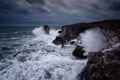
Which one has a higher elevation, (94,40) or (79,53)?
(94,40)

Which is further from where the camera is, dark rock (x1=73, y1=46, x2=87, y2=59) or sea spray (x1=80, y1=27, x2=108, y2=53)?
sea spray (x1=80, y1=27, x2=108, y2=53)

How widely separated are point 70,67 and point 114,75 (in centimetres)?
436

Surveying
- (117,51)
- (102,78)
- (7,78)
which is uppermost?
(117,51)

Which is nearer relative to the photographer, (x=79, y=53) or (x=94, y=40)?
(x=79, y=53)

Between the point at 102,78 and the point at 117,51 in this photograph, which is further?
the point at 117,51

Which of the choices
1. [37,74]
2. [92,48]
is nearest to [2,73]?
[37,74]

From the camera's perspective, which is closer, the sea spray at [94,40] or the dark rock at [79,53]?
the dark rock at [79,53]

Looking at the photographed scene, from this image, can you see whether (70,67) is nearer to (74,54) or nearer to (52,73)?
(52,73)

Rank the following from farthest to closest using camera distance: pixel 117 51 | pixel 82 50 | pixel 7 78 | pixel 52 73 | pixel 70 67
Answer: pixel 82 50
pixel 70 67
pixel 52 73
pixel 7 78
pixel 117 51

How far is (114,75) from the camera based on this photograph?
6254 mm

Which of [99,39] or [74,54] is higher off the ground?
[99,39]

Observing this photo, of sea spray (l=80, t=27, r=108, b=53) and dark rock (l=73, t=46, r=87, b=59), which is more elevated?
sea spray (l=80, t=27, r=108, b=53)

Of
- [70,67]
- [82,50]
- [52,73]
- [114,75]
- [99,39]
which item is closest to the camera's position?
[114,75]

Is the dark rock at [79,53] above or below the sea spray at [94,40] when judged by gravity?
below
